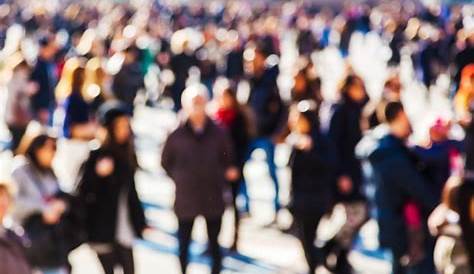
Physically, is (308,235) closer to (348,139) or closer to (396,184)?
(348,139)

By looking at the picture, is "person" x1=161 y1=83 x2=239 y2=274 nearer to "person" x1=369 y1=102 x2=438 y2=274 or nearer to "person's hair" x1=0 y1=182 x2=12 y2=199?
"person" x1=369 y1=102 x2=438 y2=274

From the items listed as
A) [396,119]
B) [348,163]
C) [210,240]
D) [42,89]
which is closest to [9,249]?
[396,119]

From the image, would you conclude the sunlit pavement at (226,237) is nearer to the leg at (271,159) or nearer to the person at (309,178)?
the leg at (271,159)

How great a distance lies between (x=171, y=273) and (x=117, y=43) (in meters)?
8.55

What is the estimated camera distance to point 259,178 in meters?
11.4

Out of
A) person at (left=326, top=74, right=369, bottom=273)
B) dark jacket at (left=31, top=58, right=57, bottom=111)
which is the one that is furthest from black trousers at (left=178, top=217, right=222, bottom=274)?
dark jacket at (left=31, top=58, right=57, bottom=111)

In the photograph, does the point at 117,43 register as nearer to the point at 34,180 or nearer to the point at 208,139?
the point at 208,139

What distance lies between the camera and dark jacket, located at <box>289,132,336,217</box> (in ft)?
23.1

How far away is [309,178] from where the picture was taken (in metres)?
7.06

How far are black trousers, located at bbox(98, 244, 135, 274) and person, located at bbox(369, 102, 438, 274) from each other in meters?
1.57

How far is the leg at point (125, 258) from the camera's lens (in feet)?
21.5

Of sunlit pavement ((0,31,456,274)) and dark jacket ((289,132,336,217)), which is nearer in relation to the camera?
dark jacket ((289,132,336,217))

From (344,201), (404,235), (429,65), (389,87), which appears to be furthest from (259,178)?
(429,65)

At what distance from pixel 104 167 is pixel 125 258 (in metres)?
0.62
